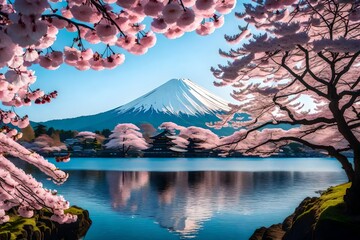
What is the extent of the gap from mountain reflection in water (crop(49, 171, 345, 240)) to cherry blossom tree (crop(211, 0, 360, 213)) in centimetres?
523

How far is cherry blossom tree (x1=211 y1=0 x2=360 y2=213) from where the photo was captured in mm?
7113

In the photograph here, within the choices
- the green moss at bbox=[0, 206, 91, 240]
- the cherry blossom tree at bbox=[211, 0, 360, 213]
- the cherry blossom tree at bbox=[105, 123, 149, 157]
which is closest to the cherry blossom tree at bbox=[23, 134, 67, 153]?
the cherry blossom tree at bbox=[105, 123, 149, 157]

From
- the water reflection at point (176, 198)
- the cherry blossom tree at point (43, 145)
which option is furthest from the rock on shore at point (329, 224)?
the cherry blossom tree at point (43, 145)

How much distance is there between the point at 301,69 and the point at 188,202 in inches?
492

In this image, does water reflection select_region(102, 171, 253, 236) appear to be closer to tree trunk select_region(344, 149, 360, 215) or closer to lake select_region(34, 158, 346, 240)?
lake select_region(34, 158, 346, 240)

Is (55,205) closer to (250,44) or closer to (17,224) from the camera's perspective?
(17,224)

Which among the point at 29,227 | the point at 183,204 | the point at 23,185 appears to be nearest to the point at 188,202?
the point at 183,204

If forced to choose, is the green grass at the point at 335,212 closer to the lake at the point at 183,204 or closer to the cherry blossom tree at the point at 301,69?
the cherry blossom tree at the point at 301,69

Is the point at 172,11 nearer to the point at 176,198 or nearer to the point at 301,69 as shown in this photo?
the point at 301,69

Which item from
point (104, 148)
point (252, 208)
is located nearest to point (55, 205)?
point (252, 208)

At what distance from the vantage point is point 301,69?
998 centimetres

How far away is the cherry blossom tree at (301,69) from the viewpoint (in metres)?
7.11

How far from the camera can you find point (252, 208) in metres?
19.2

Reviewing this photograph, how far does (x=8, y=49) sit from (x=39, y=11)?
1.16 ft
